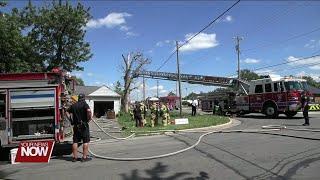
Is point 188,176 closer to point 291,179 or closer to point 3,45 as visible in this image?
point 291,179

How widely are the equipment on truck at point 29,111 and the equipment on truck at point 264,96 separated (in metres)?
21.1

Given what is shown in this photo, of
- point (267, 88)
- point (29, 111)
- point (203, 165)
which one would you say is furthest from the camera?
point (267, 88)

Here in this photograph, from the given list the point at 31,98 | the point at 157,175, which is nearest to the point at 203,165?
the point at 157,175

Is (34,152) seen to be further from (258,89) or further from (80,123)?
(258,89)

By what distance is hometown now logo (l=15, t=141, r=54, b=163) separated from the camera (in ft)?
40.7

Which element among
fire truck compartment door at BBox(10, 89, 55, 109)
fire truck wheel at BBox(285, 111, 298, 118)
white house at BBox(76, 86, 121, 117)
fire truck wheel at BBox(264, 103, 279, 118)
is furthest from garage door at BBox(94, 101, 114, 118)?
fire truck compartment door at BBox(10, 89, 55, 109)

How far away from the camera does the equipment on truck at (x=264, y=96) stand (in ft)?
103

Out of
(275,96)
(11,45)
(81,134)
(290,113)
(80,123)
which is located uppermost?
(11,45)

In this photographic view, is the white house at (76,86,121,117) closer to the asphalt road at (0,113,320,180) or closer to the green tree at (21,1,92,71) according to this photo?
the green tree at (21,1,92,71)

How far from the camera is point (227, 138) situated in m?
16.4

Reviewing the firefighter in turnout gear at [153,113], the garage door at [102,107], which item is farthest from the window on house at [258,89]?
the garage door at [102,107]

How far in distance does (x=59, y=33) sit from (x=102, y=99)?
546 inches

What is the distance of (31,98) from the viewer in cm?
1352

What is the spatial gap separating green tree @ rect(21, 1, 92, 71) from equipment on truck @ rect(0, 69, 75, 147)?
2964 cm
